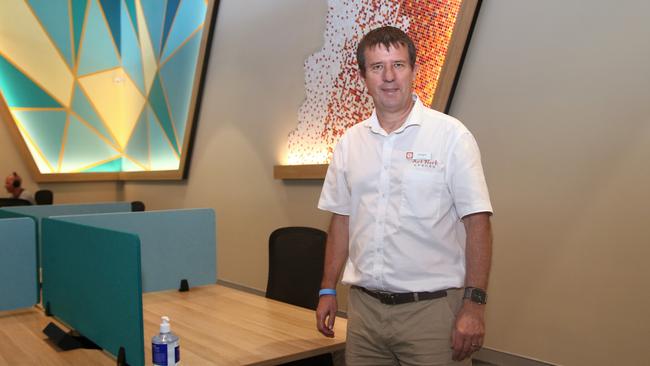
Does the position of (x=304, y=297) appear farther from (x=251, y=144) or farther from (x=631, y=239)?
(x=251, y=144)

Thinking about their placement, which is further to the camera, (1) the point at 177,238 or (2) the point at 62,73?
(2) the point at 62,73

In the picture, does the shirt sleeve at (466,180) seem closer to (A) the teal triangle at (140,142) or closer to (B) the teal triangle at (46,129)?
(A) the teal triangle at (140,142)

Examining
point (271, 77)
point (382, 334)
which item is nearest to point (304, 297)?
point (382, 334)

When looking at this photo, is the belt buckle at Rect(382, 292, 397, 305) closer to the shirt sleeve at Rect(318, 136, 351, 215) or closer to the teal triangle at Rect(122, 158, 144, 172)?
the shirt sleeve at Rect(318, 136, 351, 215)

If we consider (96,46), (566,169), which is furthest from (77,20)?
(566,169)

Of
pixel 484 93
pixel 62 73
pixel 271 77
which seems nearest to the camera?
pixel 484 93

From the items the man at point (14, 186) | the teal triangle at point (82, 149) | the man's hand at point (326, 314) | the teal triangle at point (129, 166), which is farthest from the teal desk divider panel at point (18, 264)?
the teal triangle at point (82, 149)

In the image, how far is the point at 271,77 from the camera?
5984 mm

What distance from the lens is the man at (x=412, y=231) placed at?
1798 millimetres

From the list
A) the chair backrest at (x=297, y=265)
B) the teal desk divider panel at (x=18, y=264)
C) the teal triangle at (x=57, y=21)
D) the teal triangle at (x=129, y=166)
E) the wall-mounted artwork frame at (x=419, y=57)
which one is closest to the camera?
the teal desk divider panel at (x=18, y=264)

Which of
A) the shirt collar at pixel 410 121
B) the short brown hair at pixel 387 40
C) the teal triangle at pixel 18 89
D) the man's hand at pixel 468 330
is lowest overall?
the man's hand at pixel 468 330

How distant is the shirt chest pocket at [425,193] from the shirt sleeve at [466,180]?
0.12 ft

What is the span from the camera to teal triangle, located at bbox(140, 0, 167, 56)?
24.8ft

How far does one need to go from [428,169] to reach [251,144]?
14.8 ft
